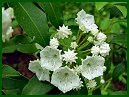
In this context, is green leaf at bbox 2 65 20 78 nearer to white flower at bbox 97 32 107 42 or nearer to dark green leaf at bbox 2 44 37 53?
dark green leaf at bbox 2 44 37 53

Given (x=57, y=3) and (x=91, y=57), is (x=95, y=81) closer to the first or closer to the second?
(x=91, y=57)

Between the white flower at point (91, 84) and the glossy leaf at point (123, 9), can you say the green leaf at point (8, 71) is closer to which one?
the white flower at point (91, 84)

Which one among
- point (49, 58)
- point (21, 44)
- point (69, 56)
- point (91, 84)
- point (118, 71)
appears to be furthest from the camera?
point (118, 71)

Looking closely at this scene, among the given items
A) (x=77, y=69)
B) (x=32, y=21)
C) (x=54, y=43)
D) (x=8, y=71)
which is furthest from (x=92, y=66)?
(x=8, y=71)

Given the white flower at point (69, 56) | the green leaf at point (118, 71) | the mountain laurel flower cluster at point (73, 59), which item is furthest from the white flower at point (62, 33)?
the green leaf at point (118, 71)

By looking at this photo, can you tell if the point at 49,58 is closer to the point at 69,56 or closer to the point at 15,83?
the point at 69,56

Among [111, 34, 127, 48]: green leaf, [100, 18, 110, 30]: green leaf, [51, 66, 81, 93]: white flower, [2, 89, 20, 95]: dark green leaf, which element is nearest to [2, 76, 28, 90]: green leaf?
[2, 89, 20, 95]: dark green leaf
